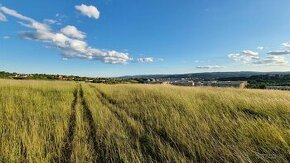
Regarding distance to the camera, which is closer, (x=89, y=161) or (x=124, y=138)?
(x=89, y=161)

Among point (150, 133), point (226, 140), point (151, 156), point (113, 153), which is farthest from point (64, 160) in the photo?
point (226, 140)

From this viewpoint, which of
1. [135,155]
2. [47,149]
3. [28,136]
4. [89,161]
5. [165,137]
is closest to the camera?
[89,161]

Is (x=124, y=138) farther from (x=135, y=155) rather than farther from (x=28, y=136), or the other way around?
(x=28, y=136)

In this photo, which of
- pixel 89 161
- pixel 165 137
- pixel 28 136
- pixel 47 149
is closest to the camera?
pixel 89 161

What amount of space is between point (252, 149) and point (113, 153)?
2.36 metres

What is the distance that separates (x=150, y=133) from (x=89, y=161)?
6.60 feet

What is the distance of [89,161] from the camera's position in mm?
4066

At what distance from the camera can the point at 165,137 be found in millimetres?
5699

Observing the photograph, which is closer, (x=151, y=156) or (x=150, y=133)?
(x=151, y=156)

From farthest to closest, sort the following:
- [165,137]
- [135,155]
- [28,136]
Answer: [165,137], [28,136], [135,155]

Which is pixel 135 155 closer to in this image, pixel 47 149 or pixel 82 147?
pixel 82 147

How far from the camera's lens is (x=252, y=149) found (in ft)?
15.1

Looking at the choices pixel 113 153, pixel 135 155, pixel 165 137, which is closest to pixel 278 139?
pixel 165 137

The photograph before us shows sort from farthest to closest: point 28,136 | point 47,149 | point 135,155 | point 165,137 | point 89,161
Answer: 1. point 165,137
2. point 28,136
3. point 47,149
4. point 135,155
5. point 89,161
